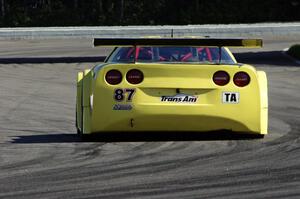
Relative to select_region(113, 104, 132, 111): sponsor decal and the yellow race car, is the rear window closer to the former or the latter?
the yellow race car

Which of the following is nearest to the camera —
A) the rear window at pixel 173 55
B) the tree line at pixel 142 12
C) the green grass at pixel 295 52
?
the rear window at pixel 173 55

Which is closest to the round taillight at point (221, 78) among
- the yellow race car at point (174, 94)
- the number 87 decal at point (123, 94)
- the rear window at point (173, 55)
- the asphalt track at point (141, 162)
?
the yellow race car at point (174, 94)

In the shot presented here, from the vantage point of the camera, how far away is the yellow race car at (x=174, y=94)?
9.88m

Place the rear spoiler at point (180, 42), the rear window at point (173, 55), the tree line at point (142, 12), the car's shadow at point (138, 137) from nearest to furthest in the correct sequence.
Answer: the rear spoiler at point (180, 42) → the car's shadow at point (138, 137) → the rear window at point (173, 55) → the tree line at point (142, 12)

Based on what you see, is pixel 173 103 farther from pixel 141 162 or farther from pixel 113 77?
pixel 141 162

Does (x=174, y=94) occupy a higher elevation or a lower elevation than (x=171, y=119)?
higher

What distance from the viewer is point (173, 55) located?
34.8 ft

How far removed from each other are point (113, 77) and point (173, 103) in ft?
2.30

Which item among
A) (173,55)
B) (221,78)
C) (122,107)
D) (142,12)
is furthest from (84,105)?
(142,12)

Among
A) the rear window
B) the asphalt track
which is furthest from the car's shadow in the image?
the rear window

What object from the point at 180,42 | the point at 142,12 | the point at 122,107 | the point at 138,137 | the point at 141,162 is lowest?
the point at 142,12

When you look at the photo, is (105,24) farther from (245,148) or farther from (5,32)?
(245,148)

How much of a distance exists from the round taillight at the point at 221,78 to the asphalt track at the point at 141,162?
2.15ft

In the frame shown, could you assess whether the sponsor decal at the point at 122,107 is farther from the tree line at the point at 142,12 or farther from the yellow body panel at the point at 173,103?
the tree line at the point at 142,12
